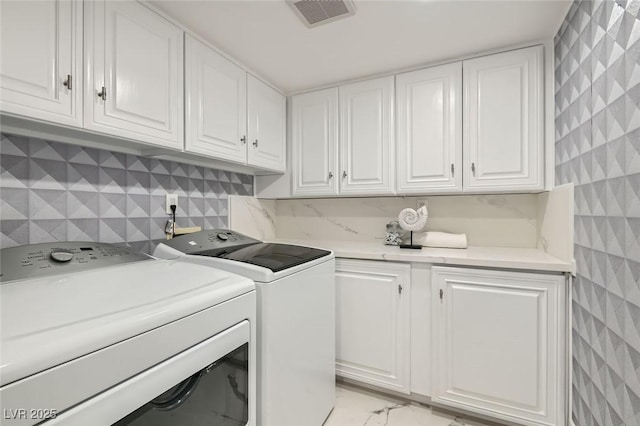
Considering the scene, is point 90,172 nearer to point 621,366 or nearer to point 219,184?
point 219,184

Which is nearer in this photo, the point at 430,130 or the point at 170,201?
the point at 170,201

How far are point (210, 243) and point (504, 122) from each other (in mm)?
1870

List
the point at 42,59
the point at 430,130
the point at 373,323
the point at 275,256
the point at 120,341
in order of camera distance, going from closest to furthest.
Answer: the point at 120,341
the point at 42,59
the point at 275,256
the point at 373,323
the point at 430,130

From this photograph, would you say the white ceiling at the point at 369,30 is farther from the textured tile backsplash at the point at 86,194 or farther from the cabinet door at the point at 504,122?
the textured tile backsplash at the point at 86,194

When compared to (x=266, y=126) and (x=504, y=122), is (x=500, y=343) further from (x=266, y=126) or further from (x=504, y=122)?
(x=266, y=126)

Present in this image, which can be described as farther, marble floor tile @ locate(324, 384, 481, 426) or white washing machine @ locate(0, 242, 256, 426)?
marble floor tile @ locate(324, 384, 481, 426)

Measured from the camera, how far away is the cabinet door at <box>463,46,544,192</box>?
66.2 inches

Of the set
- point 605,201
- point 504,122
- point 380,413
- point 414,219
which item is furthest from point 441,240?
point 380,413

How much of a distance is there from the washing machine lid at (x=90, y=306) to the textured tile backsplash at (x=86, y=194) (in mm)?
406

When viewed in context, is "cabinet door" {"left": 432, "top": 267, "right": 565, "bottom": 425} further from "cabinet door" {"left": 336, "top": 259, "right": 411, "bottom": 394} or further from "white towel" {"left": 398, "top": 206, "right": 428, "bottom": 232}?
"white towel" {"left": 398, "top": 206, "right": 428, "bottom": 232}

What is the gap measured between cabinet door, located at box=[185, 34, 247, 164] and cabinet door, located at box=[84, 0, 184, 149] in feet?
0.21

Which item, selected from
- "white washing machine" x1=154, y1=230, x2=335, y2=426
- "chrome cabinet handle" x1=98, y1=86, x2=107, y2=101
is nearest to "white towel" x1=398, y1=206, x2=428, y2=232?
"white washing machine" x1=154, y1=230, x2=335, y2=426

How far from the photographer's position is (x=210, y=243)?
1569mm

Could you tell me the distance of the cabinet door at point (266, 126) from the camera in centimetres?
199
